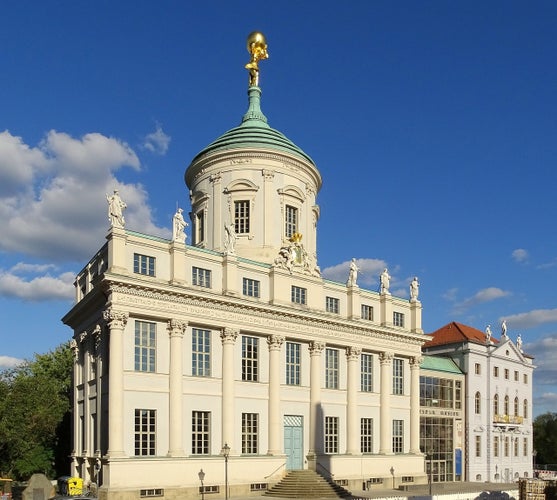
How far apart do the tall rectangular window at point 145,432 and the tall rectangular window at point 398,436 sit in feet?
73.0

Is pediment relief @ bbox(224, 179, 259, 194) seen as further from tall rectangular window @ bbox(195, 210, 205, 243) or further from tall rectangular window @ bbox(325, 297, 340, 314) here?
tall rectangular window @ bbox(325, 297, 340, 314)

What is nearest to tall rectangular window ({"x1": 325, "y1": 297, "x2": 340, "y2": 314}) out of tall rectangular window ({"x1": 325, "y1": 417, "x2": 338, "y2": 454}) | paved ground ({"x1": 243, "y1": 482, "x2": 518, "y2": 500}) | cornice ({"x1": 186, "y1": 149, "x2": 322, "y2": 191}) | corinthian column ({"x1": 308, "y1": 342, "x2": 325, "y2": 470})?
corinthian column ({"x1": 308, "y1": 342, "x2": 325, "y2": 470})

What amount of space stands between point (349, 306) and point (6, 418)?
91.1 feet

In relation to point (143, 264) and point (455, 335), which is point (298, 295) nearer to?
point (143, 264)

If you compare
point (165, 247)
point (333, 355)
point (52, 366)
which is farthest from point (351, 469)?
point (52, 366)

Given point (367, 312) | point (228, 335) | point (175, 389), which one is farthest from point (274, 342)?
point (367, 312)

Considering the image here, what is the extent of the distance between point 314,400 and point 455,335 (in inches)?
925

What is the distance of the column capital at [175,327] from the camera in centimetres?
4275

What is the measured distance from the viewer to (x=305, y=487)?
44969 mm

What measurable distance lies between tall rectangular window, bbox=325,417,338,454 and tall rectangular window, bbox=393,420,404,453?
6733 mm

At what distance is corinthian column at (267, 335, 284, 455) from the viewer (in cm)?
4694

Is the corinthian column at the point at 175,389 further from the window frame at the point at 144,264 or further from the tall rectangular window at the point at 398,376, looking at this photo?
the tall rectangular window at the point at 398,376

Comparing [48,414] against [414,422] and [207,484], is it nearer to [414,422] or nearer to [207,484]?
[207,484]

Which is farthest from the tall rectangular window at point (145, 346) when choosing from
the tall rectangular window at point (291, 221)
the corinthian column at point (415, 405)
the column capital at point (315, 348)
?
the corinthian column at point (415, 405)
